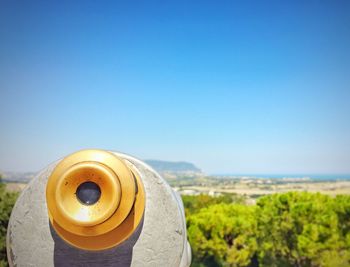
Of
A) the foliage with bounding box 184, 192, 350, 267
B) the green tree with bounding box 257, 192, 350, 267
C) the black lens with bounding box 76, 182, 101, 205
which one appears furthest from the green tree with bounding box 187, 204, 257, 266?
the black lens with bounding box 76, 182, 101, 205

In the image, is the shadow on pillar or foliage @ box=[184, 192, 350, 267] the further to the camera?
foliage @ box=[184, 192, 350, 267]

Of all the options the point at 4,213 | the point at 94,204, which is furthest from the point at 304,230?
the point at 94,204

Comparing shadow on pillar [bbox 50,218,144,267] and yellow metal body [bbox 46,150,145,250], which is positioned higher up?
yellow metal body [bbox 46,150,145,250]

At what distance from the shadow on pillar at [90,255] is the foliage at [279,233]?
43.8 feet

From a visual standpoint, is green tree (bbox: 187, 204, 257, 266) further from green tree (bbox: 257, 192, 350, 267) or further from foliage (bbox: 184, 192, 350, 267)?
green tree (bbox: 257, 192, 350, 267)

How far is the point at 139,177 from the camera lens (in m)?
2.75

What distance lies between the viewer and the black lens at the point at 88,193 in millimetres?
2352

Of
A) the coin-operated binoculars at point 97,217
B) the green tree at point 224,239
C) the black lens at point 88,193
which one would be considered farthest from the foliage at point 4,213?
the green tree at point 224,239

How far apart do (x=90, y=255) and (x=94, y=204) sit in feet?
2.03

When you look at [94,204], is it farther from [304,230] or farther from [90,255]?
[304,230]

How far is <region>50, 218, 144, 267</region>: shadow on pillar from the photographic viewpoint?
2.60 m

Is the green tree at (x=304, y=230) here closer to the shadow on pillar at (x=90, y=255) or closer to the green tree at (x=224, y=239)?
the green tree at (x=224, y=239)

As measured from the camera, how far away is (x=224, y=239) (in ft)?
63.2

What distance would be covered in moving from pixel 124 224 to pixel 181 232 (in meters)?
0.60
